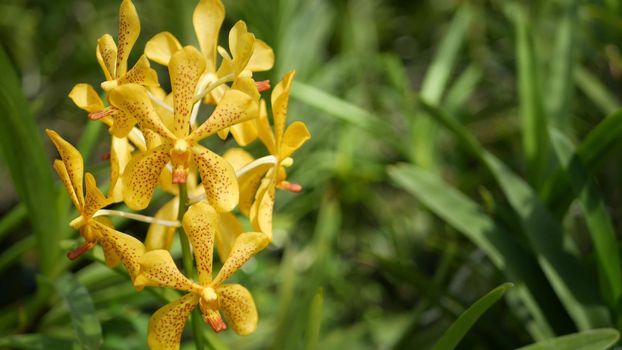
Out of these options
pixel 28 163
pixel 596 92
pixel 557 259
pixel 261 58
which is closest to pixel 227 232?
pixel 261 58

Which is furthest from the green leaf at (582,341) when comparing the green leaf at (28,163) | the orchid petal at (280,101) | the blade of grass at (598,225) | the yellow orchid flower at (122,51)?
the green leaf at (28,163)

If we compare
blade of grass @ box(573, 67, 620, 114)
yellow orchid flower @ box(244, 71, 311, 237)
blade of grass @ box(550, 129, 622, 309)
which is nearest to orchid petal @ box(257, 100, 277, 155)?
yellow orchid flower @ box(244, 71, 311, 237)

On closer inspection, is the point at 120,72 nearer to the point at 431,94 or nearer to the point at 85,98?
the point at 85,98

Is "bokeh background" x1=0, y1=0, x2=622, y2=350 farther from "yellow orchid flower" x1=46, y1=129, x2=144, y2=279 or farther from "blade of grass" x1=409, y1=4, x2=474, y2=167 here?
"yellow orchid flower" x1=46, y1=129, x2=144, y2=279

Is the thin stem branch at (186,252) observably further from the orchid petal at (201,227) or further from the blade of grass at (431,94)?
the blade of grass at (431,94)

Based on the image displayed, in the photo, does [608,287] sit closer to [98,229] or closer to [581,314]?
[581,314]
